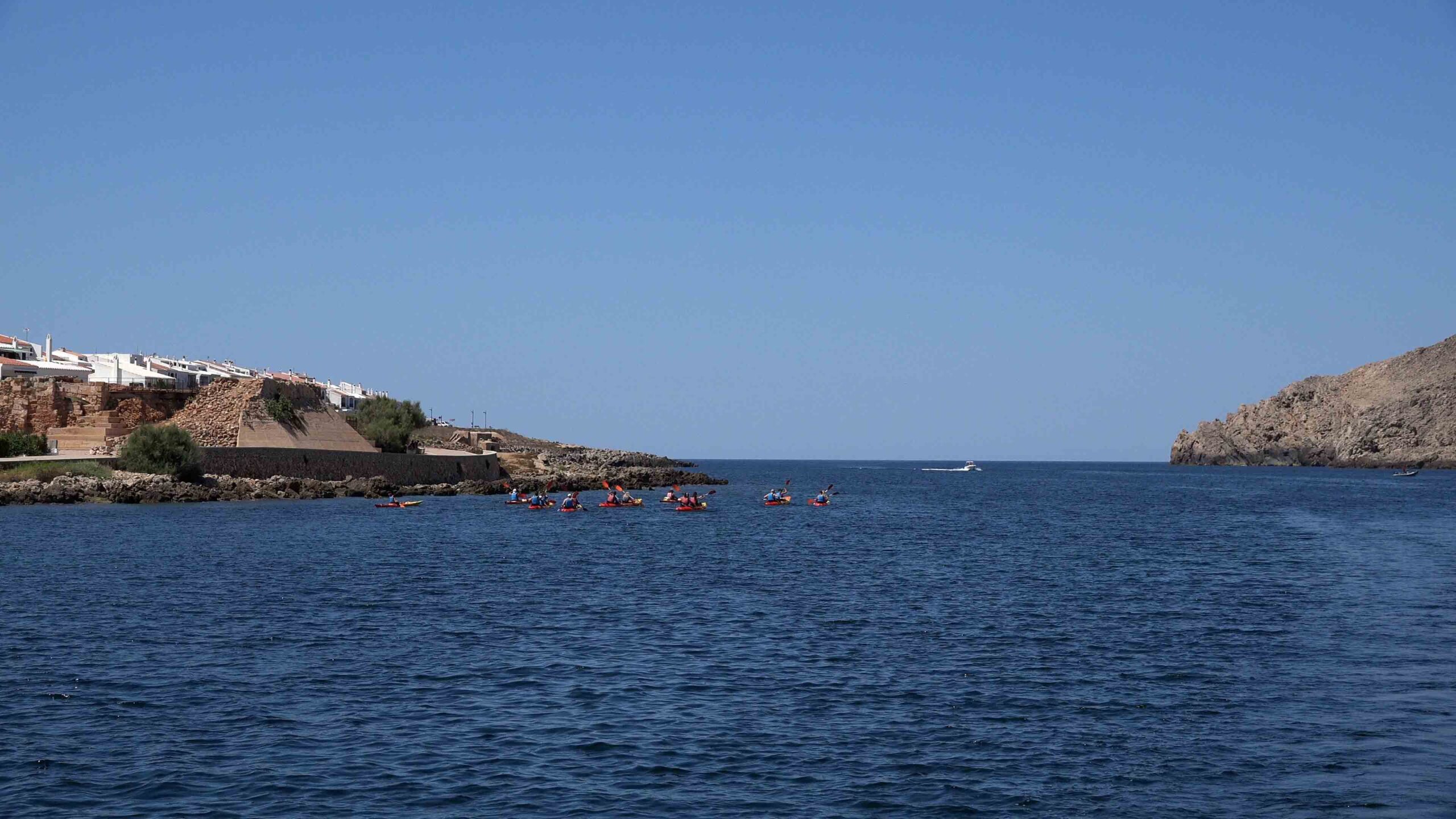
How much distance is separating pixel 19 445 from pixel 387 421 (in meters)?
25.5

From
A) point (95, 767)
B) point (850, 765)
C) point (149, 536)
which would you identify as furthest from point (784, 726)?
point (149, 536)

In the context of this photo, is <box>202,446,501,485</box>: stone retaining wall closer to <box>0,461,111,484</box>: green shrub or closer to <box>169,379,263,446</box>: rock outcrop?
<box>169,379,263,446</box>: rock outcrop

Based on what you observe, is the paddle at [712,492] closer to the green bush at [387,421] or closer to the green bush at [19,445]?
the green bush at [387,421]

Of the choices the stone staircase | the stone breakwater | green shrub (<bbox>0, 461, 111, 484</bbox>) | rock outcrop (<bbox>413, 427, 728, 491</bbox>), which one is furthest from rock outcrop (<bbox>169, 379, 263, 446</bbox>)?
rock outcrop (<bbox>413, 427, 728, 491</bbox>)

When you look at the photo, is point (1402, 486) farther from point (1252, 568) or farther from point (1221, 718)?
point (1221, 718)

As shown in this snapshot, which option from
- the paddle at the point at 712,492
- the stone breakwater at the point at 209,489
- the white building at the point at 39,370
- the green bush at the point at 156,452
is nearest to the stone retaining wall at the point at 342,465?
the stone breakwater at the point at 209,489

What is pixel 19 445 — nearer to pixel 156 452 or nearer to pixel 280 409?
pixel 156 452

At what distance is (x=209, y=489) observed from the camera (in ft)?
226

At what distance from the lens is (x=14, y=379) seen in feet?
259

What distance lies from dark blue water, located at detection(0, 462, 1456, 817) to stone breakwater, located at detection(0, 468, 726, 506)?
21521mm

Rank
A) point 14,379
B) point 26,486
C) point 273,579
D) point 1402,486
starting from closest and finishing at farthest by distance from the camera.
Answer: point 273,579 < point 26,486 < point 14,379 < point 1402,486

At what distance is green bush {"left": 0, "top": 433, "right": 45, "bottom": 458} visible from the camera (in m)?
71.2

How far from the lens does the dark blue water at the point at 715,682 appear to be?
14336 mm

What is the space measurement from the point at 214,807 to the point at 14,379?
253ft
